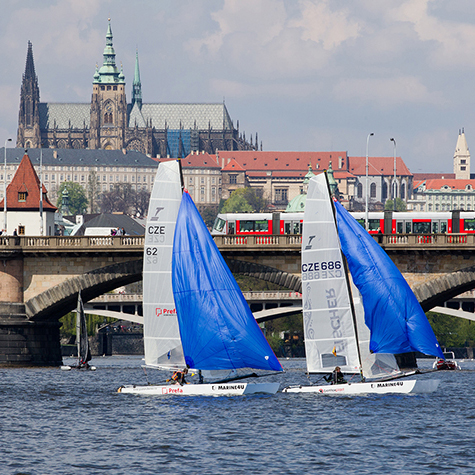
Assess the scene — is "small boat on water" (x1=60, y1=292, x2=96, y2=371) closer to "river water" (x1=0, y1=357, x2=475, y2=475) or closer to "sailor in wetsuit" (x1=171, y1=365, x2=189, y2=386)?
"river water" (x1=0, y1=357, x2=475, y2=475)

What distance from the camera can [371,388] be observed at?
49500 millimetres

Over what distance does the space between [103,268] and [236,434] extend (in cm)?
3230

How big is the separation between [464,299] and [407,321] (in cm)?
5369

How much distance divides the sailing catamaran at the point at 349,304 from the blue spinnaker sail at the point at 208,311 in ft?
8.06

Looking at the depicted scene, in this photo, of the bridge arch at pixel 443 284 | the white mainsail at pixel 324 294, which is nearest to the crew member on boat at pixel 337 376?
the white mainsail at pixel 324 294

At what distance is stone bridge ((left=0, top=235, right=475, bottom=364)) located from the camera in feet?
223

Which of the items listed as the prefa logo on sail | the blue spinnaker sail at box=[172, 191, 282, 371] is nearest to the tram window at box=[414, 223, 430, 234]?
the blue spinnaker sail at box=[172, 191, 282, 371]

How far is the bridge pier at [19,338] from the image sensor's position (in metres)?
72.1

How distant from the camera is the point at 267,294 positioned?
103m

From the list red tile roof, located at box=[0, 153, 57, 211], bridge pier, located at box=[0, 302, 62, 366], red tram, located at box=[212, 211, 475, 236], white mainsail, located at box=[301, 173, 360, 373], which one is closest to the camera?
white mainsail, located at box=[301, 173, 360, 373]

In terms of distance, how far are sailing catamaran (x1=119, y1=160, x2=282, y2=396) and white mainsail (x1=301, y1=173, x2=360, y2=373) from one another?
202 cm

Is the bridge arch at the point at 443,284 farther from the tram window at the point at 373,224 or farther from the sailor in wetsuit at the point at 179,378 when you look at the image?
the sailor in wetsuit at the point at 179,378

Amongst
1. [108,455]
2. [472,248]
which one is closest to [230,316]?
[108,455]

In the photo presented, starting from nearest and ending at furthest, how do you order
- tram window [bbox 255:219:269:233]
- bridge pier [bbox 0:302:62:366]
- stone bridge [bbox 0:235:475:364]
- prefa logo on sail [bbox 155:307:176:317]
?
prefa logo on sail [bbox 155:307:176:317], stone bridge [bbox 0:235:475:364], bridge pier [bbox 0:302:62:366], tram window [bbox 255:219:269:233]
